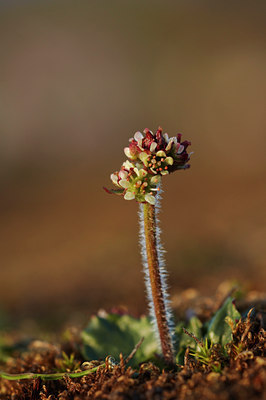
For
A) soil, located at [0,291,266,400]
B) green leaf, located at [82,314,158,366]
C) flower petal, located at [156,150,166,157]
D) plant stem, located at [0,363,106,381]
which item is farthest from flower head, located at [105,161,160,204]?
green leaf, located at [82,314,158,366]

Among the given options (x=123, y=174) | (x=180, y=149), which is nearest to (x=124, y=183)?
(x=123, y=174)

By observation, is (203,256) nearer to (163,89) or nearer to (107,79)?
(163,89)

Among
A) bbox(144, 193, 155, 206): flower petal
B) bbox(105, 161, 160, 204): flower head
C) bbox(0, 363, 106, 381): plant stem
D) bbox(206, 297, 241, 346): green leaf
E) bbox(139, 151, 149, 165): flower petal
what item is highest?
bbox(139, 151, 149, 165): flower petal

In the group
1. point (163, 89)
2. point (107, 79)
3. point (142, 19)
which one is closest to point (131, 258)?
point (163, 89)

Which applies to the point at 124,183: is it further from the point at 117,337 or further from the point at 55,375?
the point at 117,337

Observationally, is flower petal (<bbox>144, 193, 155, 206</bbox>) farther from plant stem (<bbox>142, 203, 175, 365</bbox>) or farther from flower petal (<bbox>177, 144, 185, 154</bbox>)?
flower petal (<bbox>177, 144, 185, 154</bbox>)

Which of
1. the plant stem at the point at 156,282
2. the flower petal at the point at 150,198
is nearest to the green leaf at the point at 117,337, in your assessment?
the plant stem at the point at 156,282

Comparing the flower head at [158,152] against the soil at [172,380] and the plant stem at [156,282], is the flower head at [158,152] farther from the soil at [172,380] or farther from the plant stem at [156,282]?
the soil at [172,380]
